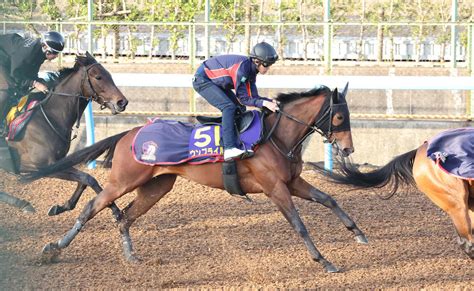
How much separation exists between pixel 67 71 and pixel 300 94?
2.78m

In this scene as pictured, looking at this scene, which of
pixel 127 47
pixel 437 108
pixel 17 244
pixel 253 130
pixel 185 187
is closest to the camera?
pixel 253 130

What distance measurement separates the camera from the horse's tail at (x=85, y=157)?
26.5 feet

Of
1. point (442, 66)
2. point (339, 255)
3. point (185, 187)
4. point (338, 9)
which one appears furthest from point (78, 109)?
point (338, 9)

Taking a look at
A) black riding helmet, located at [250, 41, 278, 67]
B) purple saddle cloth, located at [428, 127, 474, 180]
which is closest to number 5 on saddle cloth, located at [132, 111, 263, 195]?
black riding helmet, located at [250, 41, 278, 67]

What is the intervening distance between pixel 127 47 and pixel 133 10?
854 millimetres

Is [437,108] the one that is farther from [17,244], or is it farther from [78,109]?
[17,244]

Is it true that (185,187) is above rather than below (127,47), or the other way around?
below

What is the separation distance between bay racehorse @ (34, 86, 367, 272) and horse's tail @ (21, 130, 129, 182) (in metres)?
0.02

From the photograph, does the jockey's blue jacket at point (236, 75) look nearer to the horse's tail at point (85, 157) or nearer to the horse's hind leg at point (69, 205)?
the horse's tail at point (85, 157)

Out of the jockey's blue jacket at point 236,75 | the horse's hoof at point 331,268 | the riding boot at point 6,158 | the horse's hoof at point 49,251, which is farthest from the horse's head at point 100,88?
the horse's hoof at point 331,268

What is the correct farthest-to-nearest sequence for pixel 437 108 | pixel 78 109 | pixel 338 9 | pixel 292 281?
pixel 338 9
pixel 437 108
pixel 78 109
pixel 292 281

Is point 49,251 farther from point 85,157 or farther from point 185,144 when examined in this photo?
point 185,144

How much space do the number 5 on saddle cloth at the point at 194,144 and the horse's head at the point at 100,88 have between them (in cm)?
139

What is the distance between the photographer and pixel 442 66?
56.6ft
